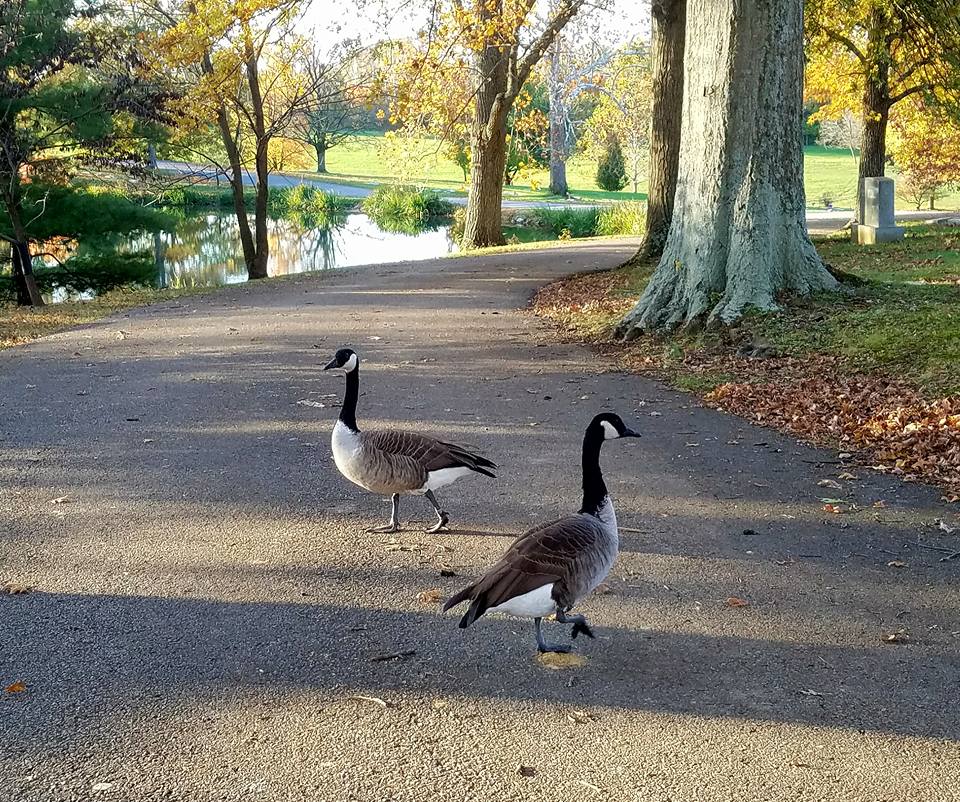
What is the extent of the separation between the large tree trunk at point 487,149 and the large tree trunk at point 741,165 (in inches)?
615

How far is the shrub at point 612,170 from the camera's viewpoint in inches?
2445

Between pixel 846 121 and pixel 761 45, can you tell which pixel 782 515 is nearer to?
pixel 761 45

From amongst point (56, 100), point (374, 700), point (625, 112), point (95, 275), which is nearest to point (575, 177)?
point (625, 112)

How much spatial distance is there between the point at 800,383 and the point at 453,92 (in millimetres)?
18360

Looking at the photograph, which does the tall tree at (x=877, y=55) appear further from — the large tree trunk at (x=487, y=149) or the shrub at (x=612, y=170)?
the shrub at (x=612, y=170)

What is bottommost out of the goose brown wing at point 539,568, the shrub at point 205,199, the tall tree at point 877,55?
the goose brown wing at point 539,568

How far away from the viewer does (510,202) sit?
5512cm

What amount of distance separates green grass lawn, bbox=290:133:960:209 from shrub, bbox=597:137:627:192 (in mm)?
632

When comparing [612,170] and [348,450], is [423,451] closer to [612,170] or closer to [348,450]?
[348,450]

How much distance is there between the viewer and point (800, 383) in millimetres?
10406

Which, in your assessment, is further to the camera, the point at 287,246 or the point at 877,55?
the point at 287,246

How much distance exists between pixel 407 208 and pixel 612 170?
68.1ft

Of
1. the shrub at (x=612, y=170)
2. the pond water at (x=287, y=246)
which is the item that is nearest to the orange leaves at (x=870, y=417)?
the pond water at (x=287, y=246)

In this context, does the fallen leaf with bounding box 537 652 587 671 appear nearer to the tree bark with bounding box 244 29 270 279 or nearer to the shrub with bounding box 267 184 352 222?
the tree bark with bounding box 244 29 270 279
